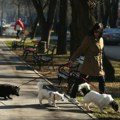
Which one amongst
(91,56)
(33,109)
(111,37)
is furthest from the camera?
(111,37)

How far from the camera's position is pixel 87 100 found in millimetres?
10109

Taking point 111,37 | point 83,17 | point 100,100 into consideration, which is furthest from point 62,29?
point 100,100

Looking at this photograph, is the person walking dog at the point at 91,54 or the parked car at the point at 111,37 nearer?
the person walking dog at the point at 91,54

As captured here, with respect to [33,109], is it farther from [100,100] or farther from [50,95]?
[100,100]

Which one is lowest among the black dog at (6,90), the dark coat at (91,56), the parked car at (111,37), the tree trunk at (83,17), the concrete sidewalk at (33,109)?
the parked car at (111,37)

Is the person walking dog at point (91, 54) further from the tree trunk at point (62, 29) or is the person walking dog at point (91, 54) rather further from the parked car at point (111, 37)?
the parked car at point (111, 37)

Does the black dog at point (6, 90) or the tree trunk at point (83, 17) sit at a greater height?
the tree trunk at point (83, 17)

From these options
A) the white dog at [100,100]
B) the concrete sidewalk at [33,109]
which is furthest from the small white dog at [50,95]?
the white dog at [100,100]

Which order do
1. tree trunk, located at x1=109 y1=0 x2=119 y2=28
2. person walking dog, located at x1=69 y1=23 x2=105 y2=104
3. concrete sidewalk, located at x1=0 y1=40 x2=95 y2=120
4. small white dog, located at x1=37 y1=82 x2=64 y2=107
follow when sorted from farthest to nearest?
tree trunk, located at x1=109 y1=0 x2=119 y2=28 < person walking dog, located at x1=69 y1=23 x2=105 y2=104 < small white dog, located at x1=37 y1=82 x2=64 y2=107 < concrete sidewalk, located at x1=0 y1=40 x2=95 y2=120

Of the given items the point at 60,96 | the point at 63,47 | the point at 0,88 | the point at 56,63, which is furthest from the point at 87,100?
the point at 63,47

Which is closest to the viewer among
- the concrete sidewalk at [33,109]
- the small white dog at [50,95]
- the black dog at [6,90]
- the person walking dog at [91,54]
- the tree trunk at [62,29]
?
the concrete sidewalk at [33,109]

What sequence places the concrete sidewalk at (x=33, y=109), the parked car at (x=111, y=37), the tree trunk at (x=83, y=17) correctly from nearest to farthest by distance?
the concrete sidewalk at (x=33, y=109), the tree trunk at (x=83, y=17), the parked car at (x=111, y=37)

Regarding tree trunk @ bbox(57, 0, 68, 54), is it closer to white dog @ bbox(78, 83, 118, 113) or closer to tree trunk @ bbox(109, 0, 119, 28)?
white dog @ bbox(78, 83, 118, 113)

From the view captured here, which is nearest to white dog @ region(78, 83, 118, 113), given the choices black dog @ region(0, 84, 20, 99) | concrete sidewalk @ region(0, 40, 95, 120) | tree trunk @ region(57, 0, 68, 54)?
concrete sidewalk @ region(0, 40, 95, 120)
